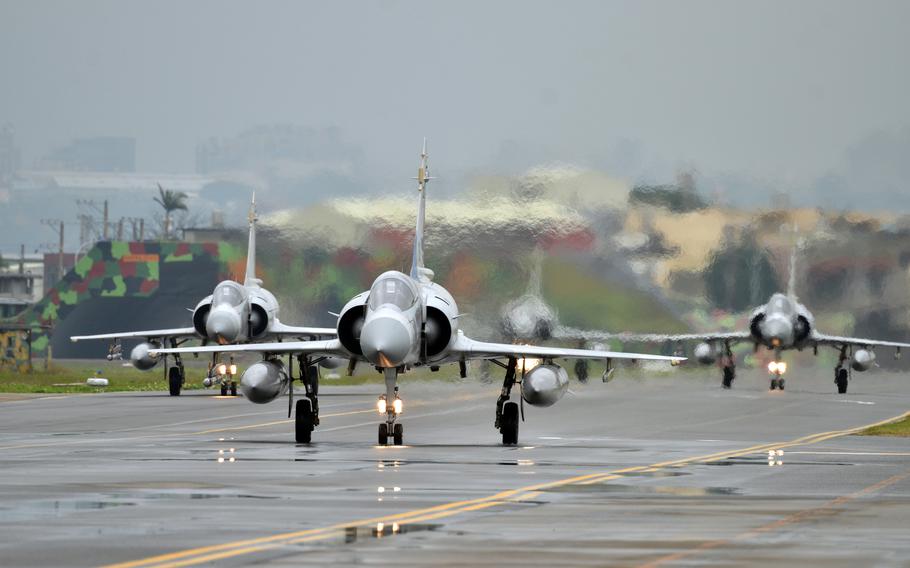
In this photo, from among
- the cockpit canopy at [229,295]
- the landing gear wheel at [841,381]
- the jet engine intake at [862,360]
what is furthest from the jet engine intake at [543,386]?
the jet engine intake at [862,360]

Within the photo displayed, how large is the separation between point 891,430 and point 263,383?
12.6m

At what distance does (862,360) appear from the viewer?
192 ft

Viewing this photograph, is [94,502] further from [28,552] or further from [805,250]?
[805,250]

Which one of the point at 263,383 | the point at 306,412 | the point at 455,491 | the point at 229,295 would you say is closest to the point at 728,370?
the point at 229,295

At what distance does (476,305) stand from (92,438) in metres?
18.5

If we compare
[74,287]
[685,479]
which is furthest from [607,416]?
[74,287]

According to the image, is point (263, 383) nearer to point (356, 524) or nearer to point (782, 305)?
point (356, 524)

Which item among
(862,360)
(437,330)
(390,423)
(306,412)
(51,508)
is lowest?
(51,508)

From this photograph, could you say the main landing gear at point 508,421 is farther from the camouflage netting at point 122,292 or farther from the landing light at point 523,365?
the camouflage netting at point 122,292

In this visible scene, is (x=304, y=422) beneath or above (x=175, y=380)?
beneath

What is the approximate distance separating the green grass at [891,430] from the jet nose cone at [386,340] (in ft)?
34.5

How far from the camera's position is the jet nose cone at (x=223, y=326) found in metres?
52.4

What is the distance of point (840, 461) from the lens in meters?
25.7

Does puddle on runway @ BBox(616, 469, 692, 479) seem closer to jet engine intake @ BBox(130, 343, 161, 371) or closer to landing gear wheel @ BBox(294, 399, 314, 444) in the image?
landing gear wheel @ BBox(294, 399, 314, 444)
